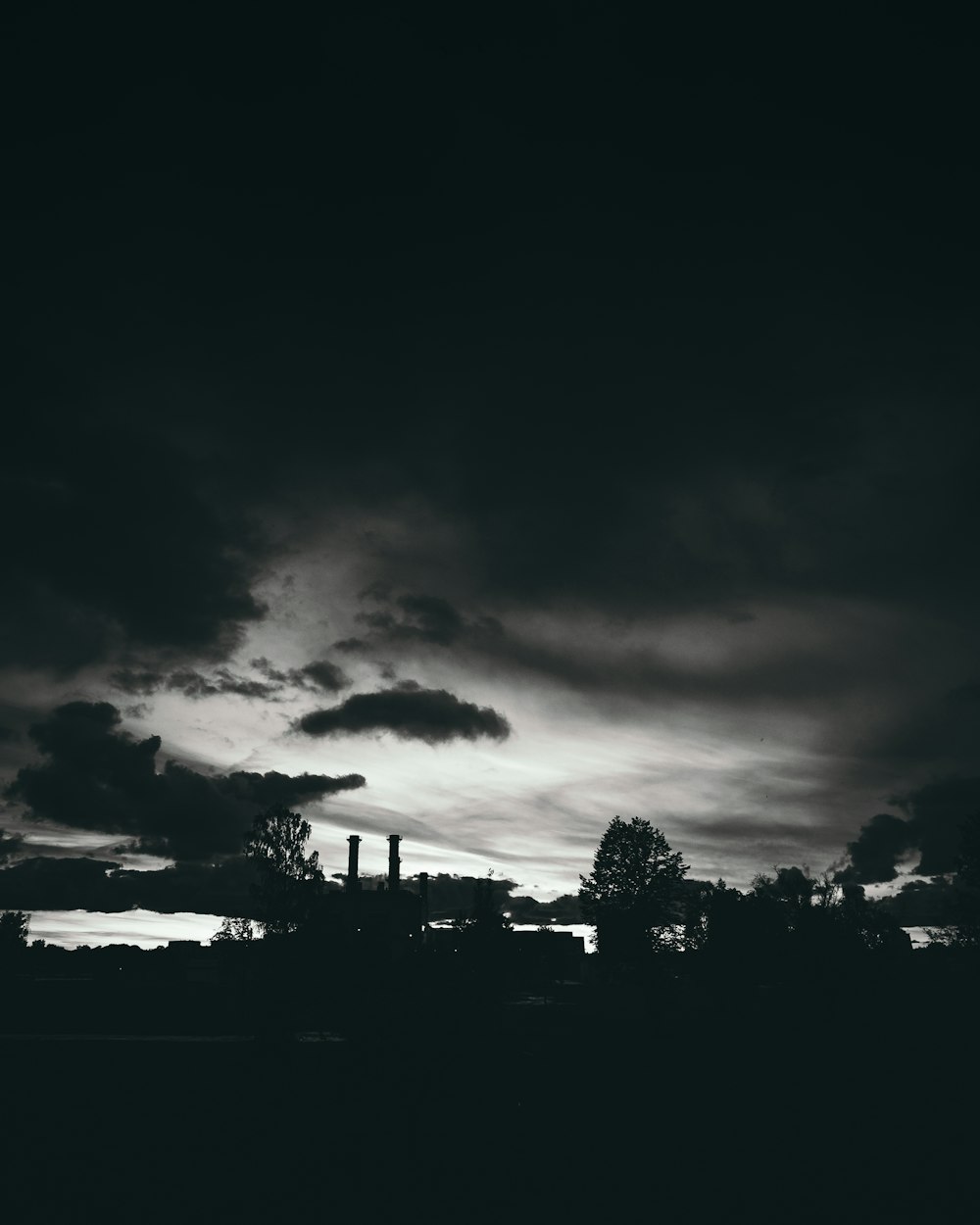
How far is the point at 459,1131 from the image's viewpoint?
1983 centimetres

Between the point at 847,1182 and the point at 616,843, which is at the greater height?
the point at 616,843

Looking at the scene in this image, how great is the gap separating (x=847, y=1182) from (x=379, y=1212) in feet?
31.7

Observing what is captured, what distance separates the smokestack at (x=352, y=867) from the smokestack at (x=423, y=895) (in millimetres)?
6913

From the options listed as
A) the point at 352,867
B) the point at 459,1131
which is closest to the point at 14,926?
the point at 352,867

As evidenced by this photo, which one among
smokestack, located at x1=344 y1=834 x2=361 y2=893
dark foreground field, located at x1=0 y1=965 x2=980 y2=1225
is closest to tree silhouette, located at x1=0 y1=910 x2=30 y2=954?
smokestack, located at x1=344 y1=834 x2=361 y2=893

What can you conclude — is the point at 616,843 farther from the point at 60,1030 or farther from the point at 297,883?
the point at 60,1030

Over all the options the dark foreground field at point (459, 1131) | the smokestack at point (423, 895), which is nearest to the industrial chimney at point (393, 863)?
the smokestack at point (423, 895)

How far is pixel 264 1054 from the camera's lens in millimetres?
21859

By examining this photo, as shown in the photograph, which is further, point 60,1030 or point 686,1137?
point 60,1030

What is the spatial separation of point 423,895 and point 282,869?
2220cm

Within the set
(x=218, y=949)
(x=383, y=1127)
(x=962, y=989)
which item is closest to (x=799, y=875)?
(x=962, y=989)

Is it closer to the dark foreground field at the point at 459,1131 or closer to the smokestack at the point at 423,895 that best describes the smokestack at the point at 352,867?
the smokestack at the point at 423,895

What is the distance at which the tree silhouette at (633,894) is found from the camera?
2429 inches

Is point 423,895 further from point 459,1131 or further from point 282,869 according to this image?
point 459,1131
